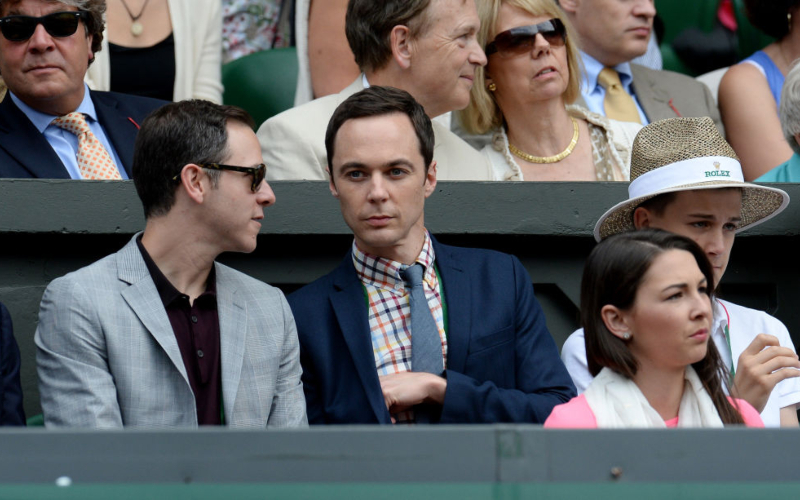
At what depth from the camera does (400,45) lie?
4004mm

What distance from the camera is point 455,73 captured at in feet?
13.1

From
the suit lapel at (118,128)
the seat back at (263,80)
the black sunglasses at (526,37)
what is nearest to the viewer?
the suit lapel at (118,128)

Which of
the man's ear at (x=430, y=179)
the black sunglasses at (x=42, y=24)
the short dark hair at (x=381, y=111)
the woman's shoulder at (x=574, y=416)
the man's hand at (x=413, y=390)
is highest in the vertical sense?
the black sunglasses at (x=42, y=24)

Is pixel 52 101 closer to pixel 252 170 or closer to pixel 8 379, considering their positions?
pixel 252 170

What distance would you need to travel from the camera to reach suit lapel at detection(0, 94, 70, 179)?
3.65 m

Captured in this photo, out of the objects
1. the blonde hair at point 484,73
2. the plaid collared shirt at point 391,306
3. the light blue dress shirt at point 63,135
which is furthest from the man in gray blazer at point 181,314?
the blonde hair at point 484,73

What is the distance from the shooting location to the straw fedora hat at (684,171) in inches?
130

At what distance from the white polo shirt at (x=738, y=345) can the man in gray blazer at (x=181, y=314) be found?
31.7 inches

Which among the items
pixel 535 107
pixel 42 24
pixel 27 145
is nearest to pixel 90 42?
pixel 42 24

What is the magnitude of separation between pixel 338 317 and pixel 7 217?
44.6 inches

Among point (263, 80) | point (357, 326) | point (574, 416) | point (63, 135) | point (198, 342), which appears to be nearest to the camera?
point (574, 416)

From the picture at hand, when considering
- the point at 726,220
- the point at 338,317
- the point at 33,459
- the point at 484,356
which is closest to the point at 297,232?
the point at 338,317

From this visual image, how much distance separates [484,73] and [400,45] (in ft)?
1.43

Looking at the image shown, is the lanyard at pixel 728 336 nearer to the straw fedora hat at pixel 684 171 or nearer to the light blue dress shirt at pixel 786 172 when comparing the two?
the straw fedora hat at pixel 684 171
